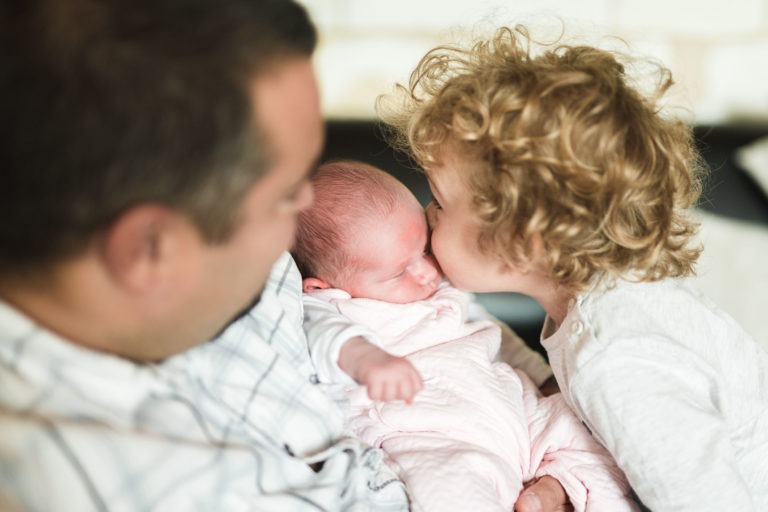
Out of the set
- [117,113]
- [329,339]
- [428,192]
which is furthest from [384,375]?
[428,192]

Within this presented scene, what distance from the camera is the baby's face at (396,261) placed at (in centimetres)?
117

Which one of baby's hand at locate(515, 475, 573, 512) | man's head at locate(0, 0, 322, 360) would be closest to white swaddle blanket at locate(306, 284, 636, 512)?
baby's hand at locate(515, 475, 573, 512)

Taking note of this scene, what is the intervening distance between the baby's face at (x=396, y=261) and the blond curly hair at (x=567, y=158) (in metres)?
0.10

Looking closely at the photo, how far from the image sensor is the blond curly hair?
999 millimetres

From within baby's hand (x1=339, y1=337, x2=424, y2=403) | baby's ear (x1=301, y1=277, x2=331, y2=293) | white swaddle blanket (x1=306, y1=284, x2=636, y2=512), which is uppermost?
baby's hand (x1=339, y1=337, x2=424, y2=403)

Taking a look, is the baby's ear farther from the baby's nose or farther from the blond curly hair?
the blond curly hair

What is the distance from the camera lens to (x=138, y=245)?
2.09 ft

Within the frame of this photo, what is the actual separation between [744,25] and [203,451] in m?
1.99

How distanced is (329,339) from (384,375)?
14cm

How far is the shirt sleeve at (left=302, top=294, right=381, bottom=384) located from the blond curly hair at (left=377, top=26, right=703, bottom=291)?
0.25 metres

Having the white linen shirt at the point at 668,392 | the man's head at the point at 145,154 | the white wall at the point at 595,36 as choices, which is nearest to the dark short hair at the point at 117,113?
the man's head at the point at 145,154

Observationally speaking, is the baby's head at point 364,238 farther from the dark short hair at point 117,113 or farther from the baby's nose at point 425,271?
the dark short hair at point 117,113

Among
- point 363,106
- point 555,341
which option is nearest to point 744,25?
point 363,106

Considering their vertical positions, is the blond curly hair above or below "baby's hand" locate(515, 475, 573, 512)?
above
